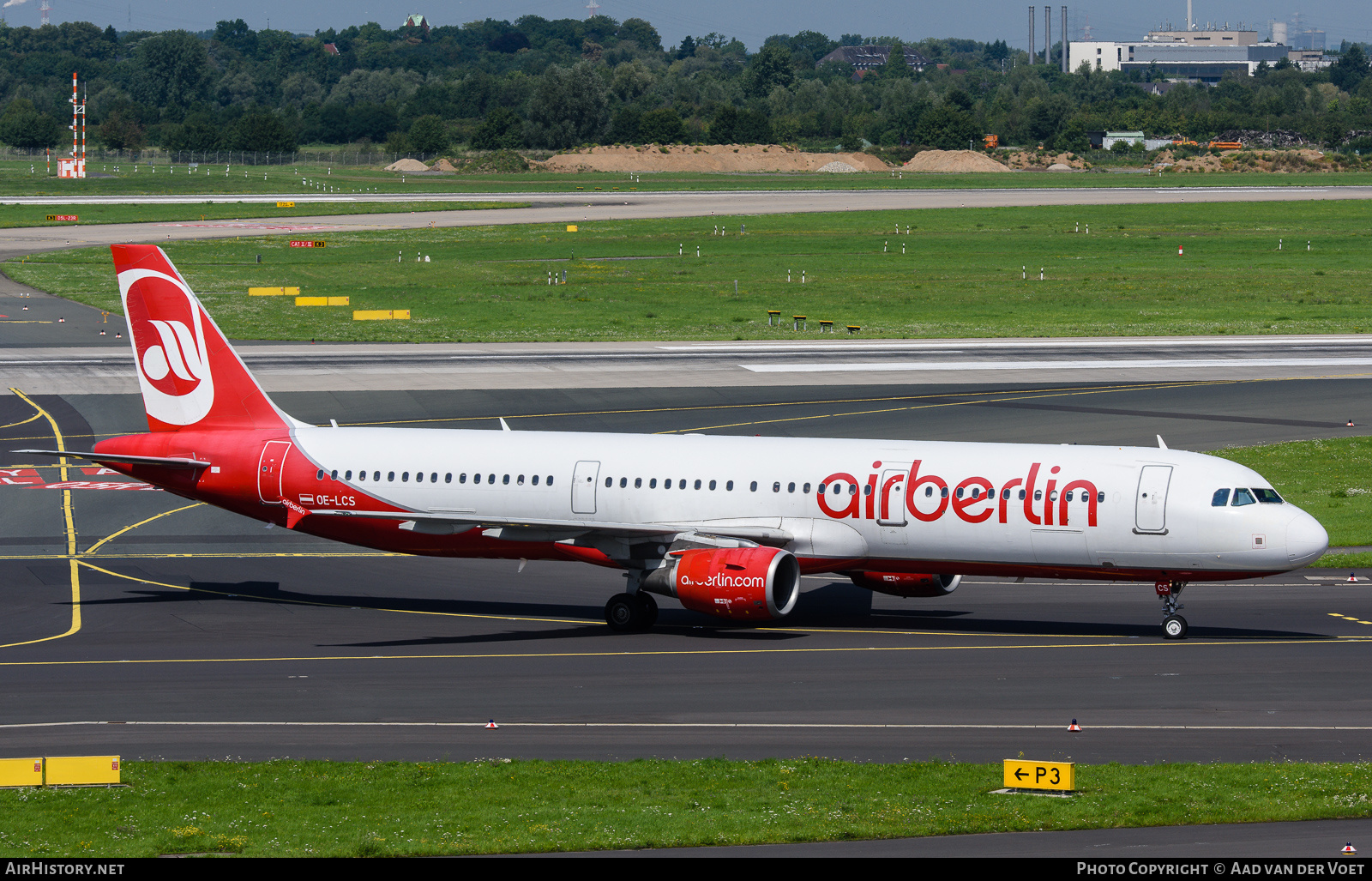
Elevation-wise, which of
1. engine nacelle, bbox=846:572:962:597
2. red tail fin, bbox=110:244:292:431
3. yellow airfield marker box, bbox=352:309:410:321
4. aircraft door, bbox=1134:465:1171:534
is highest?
red tail fin, bbox=110:244:292:431

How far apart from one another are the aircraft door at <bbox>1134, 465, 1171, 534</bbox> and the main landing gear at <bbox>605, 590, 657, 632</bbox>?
11.7 m

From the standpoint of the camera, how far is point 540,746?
27.5 m

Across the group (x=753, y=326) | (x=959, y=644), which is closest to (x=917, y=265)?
(x=753, y=326)

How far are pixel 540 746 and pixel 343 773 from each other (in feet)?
12.1

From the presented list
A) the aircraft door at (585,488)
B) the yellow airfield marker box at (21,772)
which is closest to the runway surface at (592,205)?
the aircraft door at (585,488)

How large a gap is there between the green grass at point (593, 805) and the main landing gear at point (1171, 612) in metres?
10.1

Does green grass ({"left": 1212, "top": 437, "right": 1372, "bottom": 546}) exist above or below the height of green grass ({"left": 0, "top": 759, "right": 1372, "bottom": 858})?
below

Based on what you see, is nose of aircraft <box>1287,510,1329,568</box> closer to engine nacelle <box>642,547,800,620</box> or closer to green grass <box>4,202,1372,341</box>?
engine nacelle <box>642,547,800,620</box>

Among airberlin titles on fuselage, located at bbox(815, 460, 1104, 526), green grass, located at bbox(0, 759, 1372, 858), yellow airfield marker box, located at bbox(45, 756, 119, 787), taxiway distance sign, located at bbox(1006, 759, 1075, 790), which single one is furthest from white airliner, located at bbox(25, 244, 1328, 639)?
yellow airfield marker box, located at bbox(45, 756, 119, 787)

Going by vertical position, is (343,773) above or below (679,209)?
below

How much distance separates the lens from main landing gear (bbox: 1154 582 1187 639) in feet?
115

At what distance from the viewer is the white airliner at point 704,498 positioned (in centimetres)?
3444
